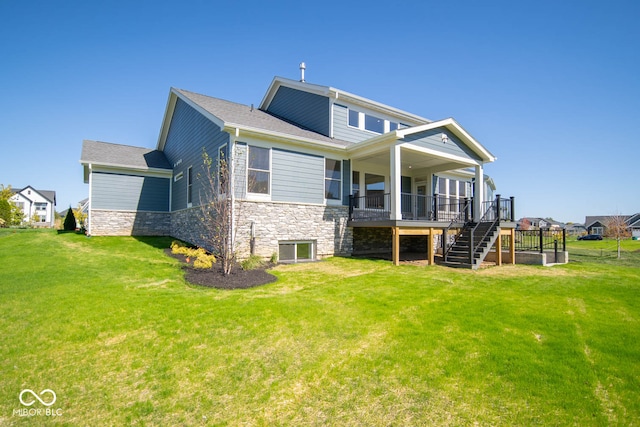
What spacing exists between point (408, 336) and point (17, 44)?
635 inches

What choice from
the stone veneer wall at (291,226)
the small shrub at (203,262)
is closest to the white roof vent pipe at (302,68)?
the stone veneer wall at (291,226)

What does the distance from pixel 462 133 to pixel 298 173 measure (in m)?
7.16

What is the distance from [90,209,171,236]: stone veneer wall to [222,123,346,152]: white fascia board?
9.73 metres

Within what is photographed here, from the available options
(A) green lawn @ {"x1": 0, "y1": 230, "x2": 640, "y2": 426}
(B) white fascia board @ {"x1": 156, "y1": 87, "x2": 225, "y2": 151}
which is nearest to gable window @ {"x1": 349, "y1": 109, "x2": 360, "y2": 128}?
(B) white fascia board @ {"x1": 156, "y1": 87, "x2": 225, "y2": 151}

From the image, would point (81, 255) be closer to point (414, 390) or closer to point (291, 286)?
point (291, 286)

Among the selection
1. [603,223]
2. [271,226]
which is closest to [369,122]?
[271,226]

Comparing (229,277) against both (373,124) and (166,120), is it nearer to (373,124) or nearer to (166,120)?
(373,124)

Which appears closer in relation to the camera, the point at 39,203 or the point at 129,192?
the point at 129,192

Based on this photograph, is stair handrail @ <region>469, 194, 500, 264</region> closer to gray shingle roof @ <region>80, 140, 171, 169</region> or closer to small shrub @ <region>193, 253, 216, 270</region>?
small shrub @ <region>193, 253, 216, 270</region>

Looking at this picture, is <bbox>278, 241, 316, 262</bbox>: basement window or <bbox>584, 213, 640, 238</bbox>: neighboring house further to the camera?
<bbox>584, 213, 640, 238</bbox>: neighboring house

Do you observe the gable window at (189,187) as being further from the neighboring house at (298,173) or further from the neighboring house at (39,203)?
the neighboring house at (39,203)

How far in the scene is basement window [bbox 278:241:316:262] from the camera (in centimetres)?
1160

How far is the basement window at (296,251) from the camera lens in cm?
1160

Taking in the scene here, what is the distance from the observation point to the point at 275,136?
1106 centimetres
